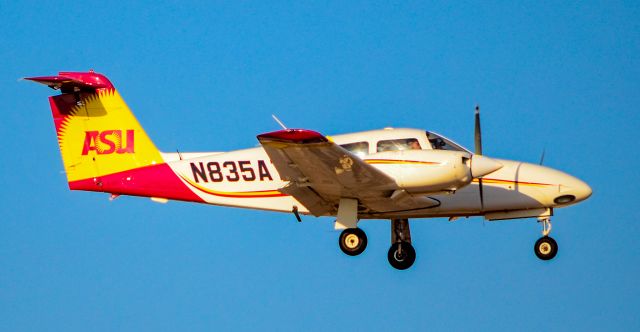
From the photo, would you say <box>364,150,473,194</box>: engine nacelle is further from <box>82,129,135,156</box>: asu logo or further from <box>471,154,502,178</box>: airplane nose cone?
<box>82,129,135,156</box>: asu logo

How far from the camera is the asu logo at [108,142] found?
26.0 meters

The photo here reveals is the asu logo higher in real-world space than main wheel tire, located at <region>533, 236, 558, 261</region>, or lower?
higher

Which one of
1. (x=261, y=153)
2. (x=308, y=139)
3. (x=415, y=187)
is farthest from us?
(x=261, y=153)

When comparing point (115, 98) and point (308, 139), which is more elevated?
point (115, 98)

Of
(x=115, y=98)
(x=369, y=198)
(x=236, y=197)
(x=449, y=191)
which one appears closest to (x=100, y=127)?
(x=115, y=98)

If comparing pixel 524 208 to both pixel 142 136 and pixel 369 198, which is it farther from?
pixel 142 136

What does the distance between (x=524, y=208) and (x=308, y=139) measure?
6308 mm

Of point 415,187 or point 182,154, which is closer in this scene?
point 415,187

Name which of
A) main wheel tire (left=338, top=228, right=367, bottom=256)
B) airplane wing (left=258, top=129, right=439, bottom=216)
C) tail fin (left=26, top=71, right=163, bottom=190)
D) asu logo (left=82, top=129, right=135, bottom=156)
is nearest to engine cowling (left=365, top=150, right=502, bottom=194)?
airplane wing (left=258, top=129, right=439, bottom=216)

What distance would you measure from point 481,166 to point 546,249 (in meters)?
3.22

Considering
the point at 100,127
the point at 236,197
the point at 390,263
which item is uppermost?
the point at 100,127

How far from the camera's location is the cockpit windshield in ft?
79.6

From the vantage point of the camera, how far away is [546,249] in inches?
994

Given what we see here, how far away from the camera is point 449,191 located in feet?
75.8
